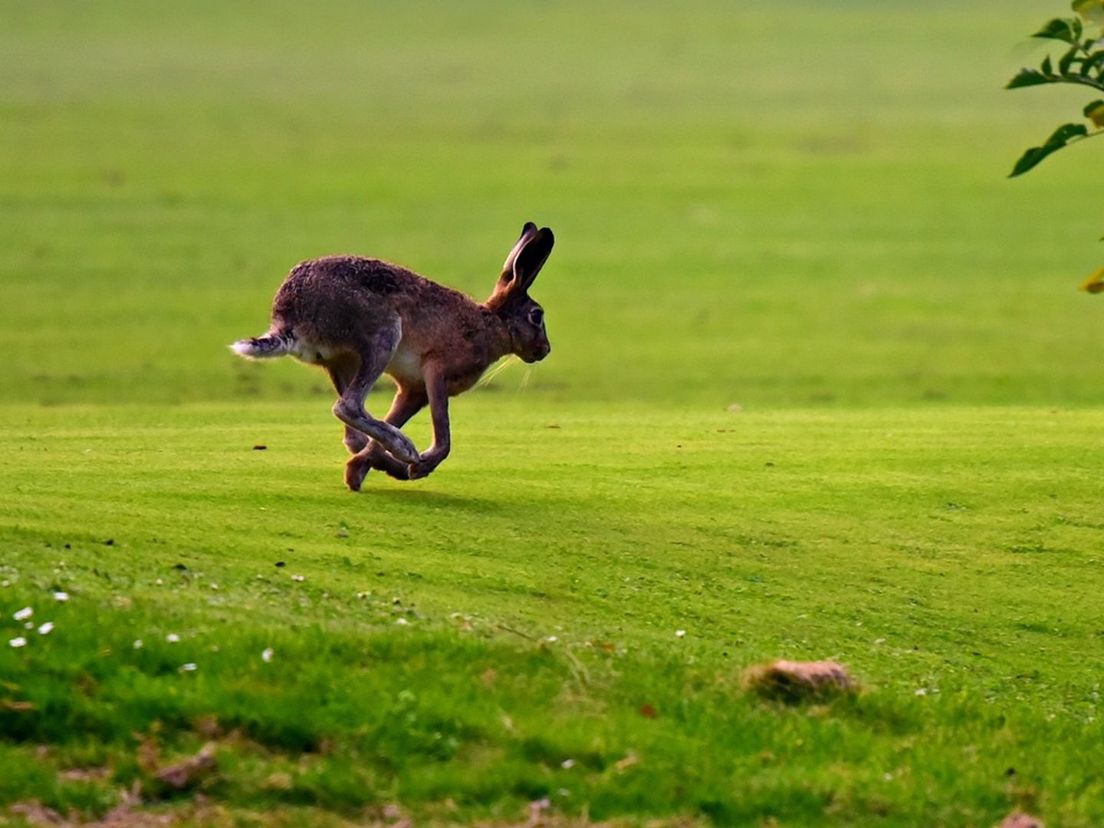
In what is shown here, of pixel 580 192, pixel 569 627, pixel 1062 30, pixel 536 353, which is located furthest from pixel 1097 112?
pixel 580 192

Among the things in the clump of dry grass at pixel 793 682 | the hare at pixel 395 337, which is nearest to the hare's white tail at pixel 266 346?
the hare at pixel 395 337

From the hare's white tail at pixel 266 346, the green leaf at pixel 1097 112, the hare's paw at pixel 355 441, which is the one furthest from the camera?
the hare's paw at pixel 355 441

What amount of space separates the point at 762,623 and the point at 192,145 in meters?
30.7

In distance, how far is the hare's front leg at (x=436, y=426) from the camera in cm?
1026

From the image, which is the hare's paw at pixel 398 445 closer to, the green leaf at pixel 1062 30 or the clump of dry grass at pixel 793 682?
the clump of dry grass at pixel 793 682

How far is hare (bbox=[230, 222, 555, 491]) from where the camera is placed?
10.0 metres

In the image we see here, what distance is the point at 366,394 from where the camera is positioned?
395 inches

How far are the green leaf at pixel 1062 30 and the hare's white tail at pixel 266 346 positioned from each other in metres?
3.52

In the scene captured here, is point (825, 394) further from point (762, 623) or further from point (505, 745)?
point (505, 745)

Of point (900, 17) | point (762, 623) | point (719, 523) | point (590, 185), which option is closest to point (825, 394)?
point (719, 523)

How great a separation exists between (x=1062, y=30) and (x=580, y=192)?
82.5ft

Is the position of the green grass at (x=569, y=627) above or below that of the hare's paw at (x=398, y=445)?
below

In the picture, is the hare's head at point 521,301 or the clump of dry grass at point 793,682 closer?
the clump of dry grass at point 793,682

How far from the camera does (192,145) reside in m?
38.3
